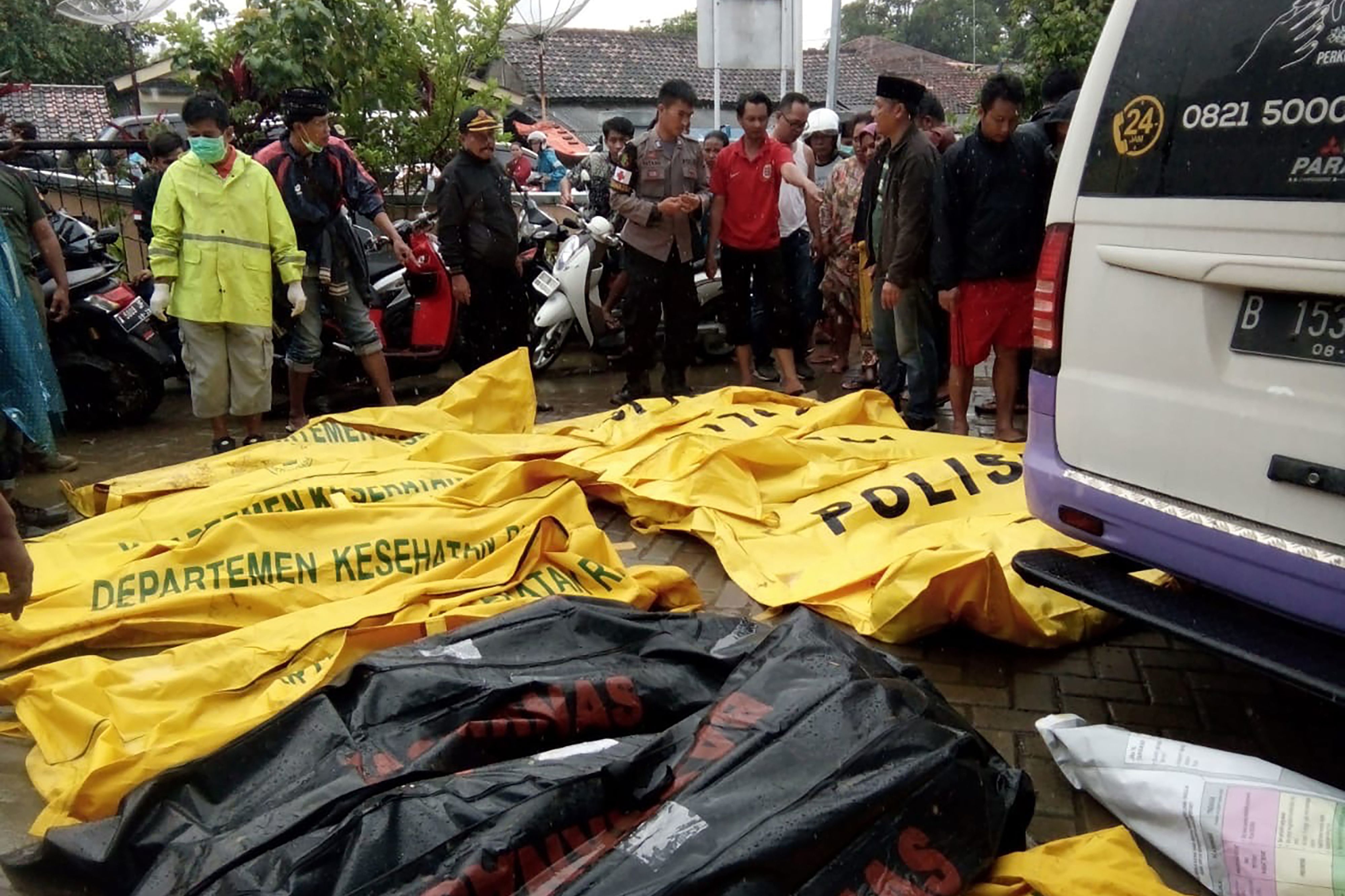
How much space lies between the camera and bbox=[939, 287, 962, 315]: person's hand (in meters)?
5.29

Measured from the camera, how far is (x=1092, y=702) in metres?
3.17

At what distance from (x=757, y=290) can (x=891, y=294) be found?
1599 mm

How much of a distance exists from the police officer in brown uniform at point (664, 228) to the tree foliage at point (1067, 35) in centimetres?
447

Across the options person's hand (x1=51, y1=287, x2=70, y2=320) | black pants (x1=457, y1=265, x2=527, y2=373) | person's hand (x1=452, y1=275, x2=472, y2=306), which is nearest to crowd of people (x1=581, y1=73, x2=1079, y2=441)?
black pants (x1=457, y1=265, x2=527, y2=373)

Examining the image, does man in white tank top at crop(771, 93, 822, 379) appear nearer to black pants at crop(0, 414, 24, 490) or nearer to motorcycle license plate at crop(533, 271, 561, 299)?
motorcycle license plate at crop(533, 271, 561, 299)

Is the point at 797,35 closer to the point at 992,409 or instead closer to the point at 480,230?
the point at 480,230

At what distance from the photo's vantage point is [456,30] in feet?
29.0

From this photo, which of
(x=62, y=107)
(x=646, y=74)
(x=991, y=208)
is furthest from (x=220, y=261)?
(x=646, y=74)

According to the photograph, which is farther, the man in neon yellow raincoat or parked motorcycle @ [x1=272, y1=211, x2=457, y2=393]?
parked motorcycle @ [x1=272, y1=211, x2=457, y2=393]

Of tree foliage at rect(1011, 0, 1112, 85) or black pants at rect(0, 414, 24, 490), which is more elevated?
tree foliage at rect(1011, 0, 1112, 85)

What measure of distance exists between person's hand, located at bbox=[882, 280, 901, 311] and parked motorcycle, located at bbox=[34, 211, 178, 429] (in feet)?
14.2

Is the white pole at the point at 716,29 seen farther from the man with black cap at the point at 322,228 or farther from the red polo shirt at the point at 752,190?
the man with black cap at the point at 322,228

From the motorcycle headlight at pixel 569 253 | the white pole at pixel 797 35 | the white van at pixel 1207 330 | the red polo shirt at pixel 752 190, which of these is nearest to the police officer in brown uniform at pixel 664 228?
the red polo shirt at pixel 752 190

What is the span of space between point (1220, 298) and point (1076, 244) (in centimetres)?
45
